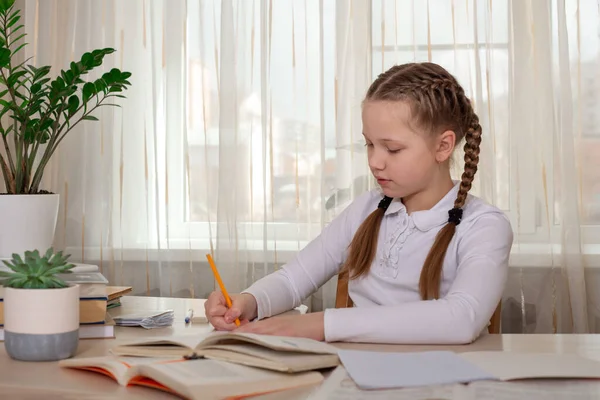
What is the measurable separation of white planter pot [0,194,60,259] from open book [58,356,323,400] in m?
0.57

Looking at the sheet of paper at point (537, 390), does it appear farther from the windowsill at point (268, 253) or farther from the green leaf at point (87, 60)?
the windowsill at point (268, 253)

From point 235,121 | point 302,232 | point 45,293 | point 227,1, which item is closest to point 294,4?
point 227,1

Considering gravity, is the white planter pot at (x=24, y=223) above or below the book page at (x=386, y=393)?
above

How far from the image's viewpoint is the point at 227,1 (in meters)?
2.43

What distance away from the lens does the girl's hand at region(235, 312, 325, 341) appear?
118cm

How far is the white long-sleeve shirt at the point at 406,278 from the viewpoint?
1.18 m

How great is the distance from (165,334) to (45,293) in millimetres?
321

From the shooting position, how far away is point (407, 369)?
954 millimetres

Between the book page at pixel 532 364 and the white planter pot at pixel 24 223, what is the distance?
901 mm

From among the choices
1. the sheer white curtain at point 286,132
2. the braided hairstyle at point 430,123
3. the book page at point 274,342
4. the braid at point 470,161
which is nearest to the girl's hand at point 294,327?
the book page at point 274,342

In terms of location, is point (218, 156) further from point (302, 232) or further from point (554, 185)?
point (554, 185)

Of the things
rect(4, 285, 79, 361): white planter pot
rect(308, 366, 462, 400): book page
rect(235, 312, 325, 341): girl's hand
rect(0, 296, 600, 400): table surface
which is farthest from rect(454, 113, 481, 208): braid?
rect(4, 285, 79, 361): white planter pot

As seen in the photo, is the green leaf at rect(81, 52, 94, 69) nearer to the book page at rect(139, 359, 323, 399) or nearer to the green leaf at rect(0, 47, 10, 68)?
the green leaf at rect(0, 47, 10, 68)

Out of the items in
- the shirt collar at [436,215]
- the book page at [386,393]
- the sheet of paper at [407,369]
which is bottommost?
the book page at [386,393]
